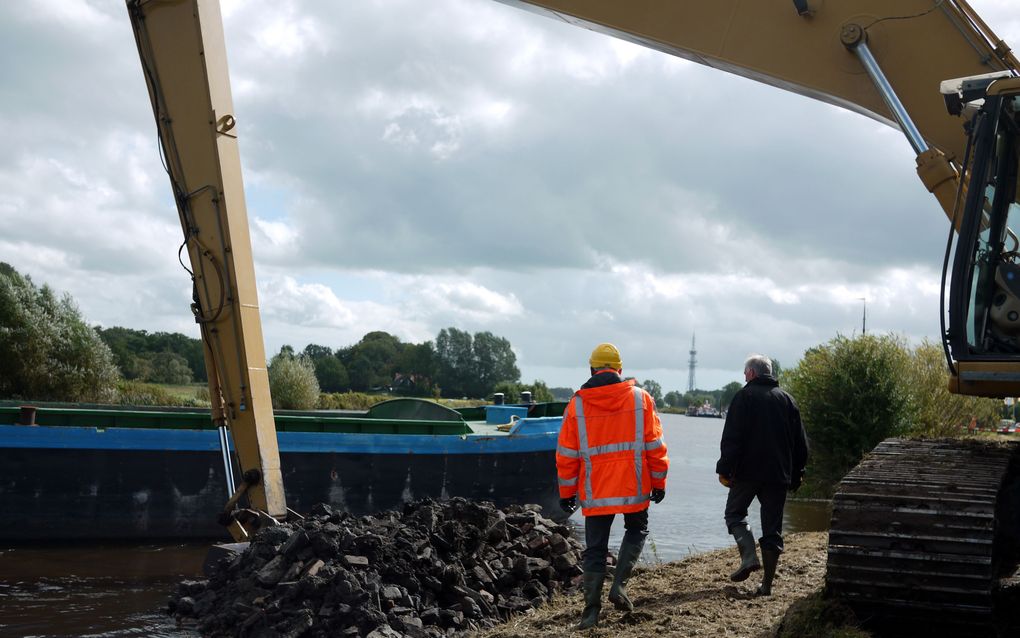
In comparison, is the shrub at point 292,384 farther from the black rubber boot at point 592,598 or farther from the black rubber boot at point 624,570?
the black rubber boot at point 592,598

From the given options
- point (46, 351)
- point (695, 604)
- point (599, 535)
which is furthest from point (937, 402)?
point (46, 351)

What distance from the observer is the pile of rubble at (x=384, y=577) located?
23.5 ft

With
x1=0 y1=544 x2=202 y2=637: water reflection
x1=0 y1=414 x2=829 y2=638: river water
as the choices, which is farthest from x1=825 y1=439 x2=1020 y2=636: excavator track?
x1=0 y1=544 x2=202 y2=637: water reflection

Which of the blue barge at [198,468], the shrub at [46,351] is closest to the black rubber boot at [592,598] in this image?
the blue barge at [198,468]

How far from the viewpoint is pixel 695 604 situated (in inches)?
254

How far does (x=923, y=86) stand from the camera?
6.43m

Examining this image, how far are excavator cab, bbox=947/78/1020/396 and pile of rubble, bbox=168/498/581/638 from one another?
435 cm

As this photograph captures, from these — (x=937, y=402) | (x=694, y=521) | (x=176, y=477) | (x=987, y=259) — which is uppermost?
(x=987, y=259)

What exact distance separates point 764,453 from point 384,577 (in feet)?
10.5

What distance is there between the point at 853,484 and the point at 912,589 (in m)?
0.61

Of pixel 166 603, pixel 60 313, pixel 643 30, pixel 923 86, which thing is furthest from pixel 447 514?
pixel 60 313

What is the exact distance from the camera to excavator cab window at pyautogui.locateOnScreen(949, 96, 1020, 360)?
513 cm

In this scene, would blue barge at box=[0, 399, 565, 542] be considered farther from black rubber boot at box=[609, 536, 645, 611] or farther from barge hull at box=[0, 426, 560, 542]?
black rubber boot at box=[609, 536, 645, 611]

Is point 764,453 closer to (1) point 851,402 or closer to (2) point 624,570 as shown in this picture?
(2) point 624,570
